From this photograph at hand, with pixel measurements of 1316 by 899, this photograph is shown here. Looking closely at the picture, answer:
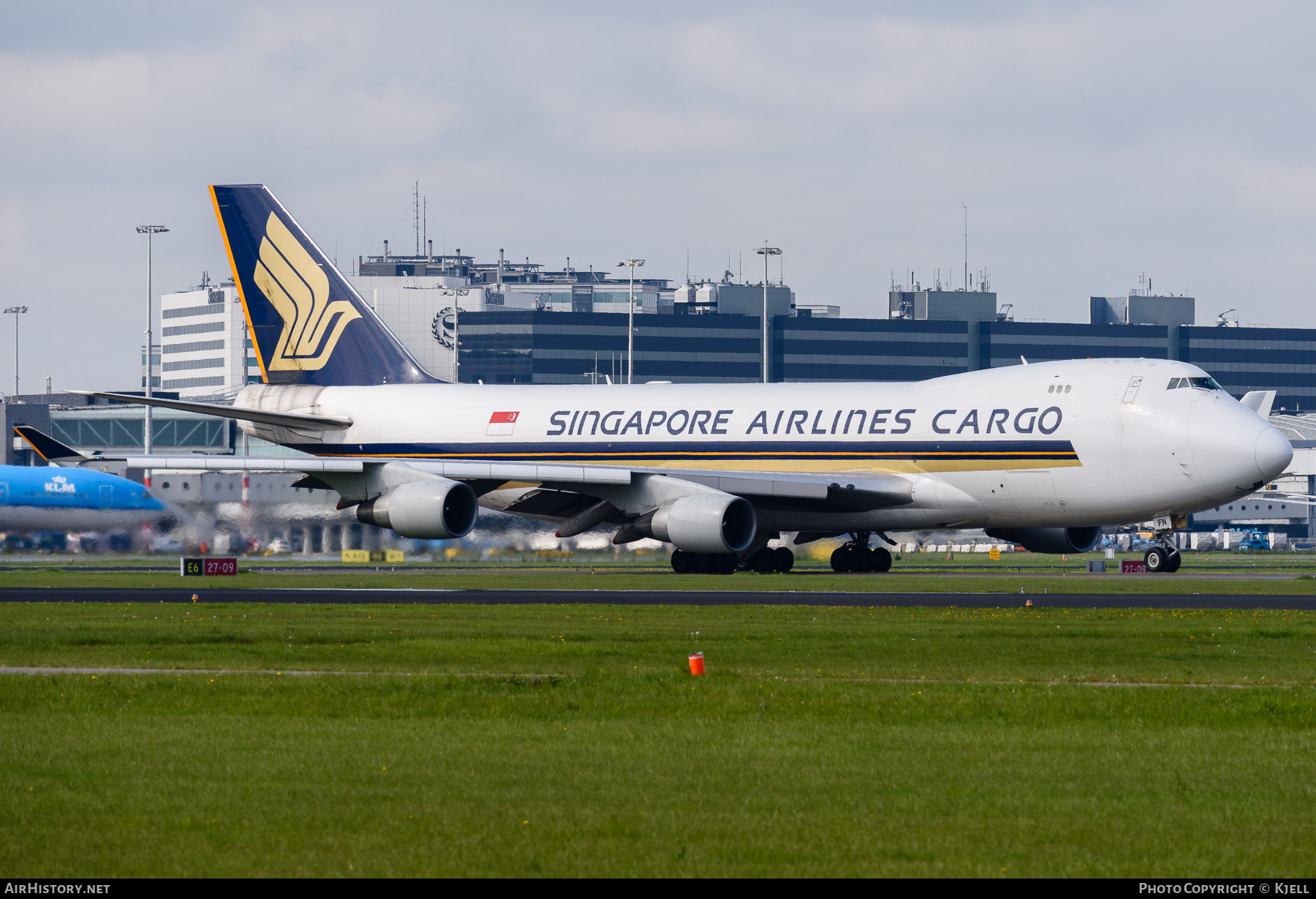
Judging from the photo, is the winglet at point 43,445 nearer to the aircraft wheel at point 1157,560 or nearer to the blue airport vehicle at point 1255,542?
the aircraft wheel at point 1157,560

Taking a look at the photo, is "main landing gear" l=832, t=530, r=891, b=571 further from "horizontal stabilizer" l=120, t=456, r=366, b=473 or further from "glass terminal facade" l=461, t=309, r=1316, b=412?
"glass terminal facade" l=461, t=309, r=1316, b=412

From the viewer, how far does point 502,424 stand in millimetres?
52781

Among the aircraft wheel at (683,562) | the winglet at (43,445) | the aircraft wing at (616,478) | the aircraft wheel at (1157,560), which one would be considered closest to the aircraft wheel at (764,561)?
the aircraft wheel at (683,562)

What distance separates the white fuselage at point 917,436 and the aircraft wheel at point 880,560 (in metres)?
3.70

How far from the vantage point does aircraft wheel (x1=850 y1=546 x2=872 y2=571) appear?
51281mm

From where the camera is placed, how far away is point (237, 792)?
12219 mm

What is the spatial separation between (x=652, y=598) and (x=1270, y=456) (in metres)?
17.2

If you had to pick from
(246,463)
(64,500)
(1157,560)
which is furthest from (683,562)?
(64,500)

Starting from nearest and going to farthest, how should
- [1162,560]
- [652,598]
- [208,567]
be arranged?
1. [652,598]
2. [1162,560]
3. [208,567]

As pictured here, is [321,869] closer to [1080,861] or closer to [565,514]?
[1080,861]

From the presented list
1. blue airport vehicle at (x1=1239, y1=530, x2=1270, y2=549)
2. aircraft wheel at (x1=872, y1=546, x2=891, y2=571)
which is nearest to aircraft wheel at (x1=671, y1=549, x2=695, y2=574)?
aircraft wheel at (x1=872, y1=546, x2=891, y2=571)

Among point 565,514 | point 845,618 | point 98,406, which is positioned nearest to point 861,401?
point 565,514

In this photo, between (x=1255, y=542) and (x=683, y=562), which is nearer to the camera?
(x=683, y=562)

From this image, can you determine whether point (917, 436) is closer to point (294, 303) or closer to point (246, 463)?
point (246, 463)
